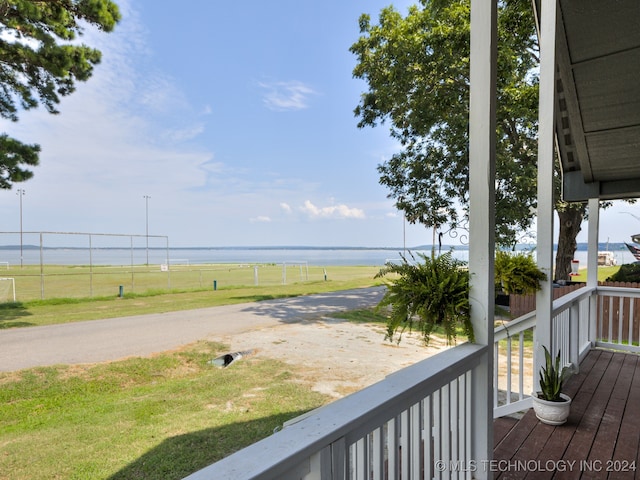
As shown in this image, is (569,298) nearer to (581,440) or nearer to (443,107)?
(581,440)

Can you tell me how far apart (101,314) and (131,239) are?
18.3 feet

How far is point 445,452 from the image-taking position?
4.84 ft

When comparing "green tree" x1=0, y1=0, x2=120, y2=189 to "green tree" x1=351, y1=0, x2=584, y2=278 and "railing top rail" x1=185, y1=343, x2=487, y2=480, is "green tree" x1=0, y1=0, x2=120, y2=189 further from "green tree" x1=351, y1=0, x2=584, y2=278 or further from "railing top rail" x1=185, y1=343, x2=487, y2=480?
"railing top rail" x1=185, y1=343, x2=487, y2=480

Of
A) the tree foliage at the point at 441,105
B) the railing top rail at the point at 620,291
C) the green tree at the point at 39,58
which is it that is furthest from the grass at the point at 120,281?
the railing top rail at the point at 620,291

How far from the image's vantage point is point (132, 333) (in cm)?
687

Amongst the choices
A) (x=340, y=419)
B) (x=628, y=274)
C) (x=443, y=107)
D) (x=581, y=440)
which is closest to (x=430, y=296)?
(x=340, y=419)

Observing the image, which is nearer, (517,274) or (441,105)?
(517,274)

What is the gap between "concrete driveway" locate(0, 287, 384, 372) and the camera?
5523mm

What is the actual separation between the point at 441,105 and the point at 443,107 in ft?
0.20

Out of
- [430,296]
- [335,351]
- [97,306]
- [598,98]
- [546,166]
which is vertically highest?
[598,98]

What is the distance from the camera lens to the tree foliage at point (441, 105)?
7066mm

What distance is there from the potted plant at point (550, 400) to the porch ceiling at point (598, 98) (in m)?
2.39

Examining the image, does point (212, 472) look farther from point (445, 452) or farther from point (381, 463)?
point (445, 452)

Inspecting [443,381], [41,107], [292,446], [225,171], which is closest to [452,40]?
[443,381]
